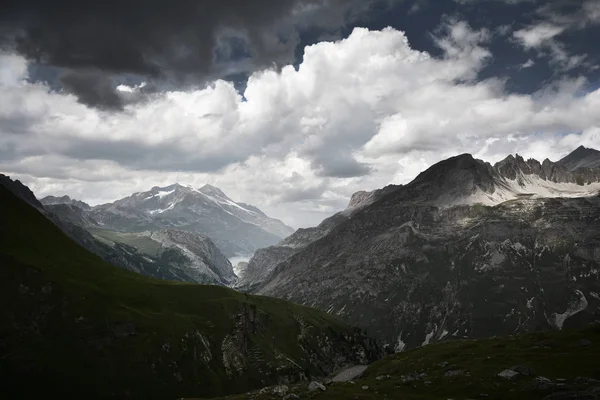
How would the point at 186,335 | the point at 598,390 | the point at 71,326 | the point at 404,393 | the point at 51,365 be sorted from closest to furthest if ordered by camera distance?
the point at 598,390
the point at 404,393
the point at 51,365
the point at 71,326
the point at 186,335

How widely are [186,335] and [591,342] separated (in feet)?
482

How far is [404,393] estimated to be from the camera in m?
89.9

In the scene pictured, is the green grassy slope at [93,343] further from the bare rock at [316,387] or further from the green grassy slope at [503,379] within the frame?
the bare rock at [316,387]

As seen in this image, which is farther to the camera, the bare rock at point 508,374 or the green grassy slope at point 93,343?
the green grassy slope at point 93,343

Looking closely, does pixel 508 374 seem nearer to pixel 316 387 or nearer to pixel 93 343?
pixel 316 387

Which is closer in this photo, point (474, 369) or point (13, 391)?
point (474, 369)

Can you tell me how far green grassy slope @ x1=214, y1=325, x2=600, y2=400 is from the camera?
2904 inches

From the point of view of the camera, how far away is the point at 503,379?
8488 centimetres

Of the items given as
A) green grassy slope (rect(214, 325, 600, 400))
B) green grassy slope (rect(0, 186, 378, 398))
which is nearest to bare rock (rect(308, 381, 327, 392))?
green grassy slope (rect(214, 325, 600, 400))

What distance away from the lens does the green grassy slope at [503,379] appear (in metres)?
73.8

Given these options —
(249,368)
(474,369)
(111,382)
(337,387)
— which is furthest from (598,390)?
(249,368)

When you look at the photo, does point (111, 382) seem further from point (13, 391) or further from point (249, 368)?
point (249, 368)

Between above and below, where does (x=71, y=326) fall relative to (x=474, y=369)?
above

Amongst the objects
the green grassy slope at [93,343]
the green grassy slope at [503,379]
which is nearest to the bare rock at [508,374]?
the green grassy slope at [503,379]
